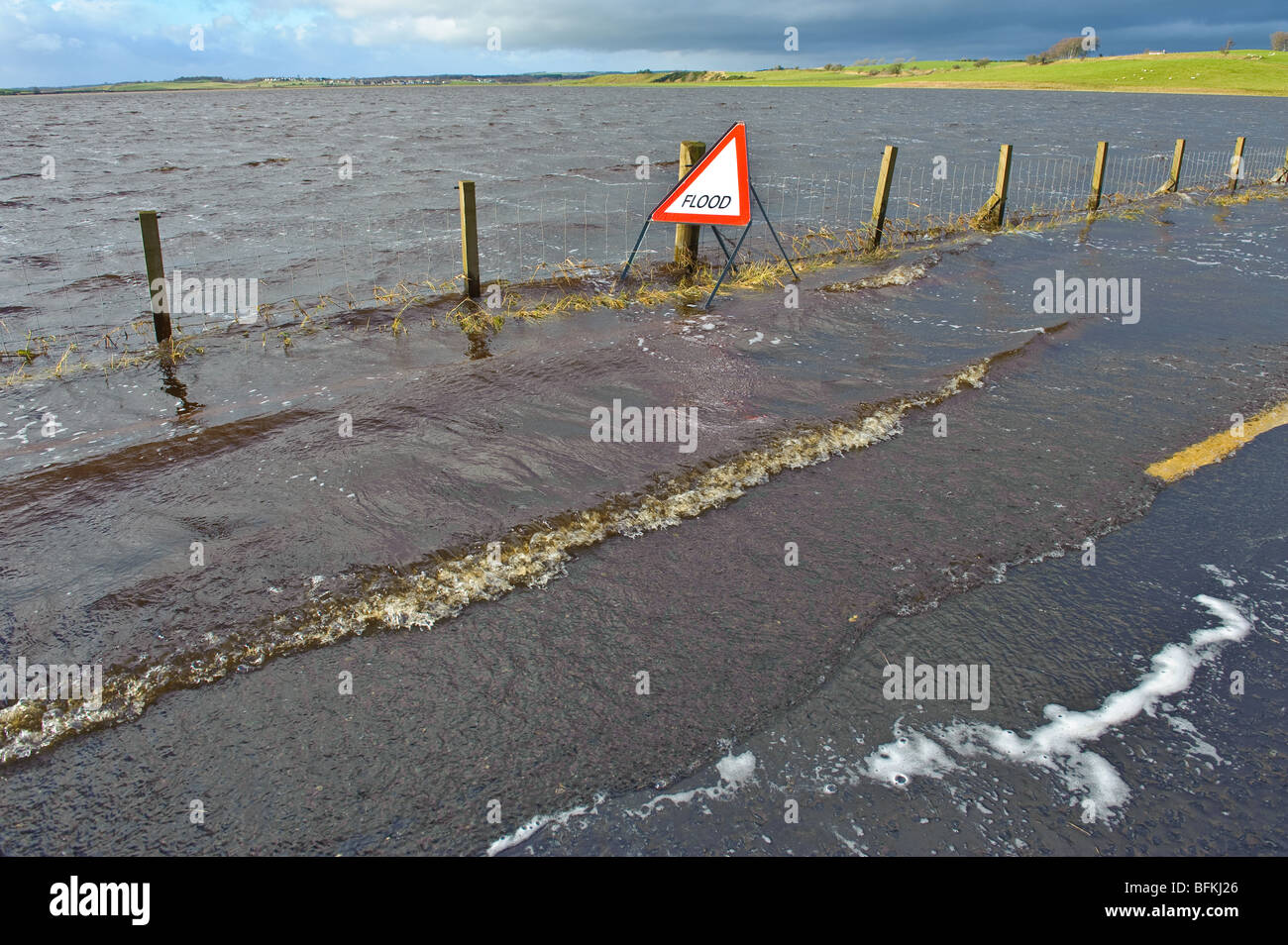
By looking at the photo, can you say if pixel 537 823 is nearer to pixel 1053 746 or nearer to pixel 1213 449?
pixel 1053 746

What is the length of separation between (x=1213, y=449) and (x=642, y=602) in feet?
19.9

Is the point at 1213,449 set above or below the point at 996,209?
below

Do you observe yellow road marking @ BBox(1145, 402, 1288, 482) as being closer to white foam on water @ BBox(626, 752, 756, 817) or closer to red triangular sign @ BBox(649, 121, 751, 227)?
white foam on water @ BBox(626, 752, 756, 817)

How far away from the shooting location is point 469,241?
11.9 m

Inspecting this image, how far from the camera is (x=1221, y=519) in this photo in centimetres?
638

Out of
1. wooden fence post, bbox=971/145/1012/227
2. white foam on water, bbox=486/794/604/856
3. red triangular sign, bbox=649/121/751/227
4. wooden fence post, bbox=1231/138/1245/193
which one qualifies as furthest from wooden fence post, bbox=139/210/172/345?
wooden fence post, bbox=1231/138/1245/193

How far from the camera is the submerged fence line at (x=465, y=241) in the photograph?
42.4ft

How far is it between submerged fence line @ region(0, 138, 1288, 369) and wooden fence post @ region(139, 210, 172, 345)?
0.11 feet

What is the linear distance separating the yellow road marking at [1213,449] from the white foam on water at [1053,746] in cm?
316

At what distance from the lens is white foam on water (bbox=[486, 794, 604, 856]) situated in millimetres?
3549

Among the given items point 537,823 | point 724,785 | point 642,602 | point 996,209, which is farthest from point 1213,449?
point 996,209

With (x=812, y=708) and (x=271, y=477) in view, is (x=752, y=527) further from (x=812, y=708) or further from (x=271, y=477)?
(x=271, y=477)

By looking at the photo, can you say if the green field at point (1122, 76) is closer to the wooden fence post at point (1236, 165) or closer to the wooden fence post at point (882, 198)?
the wooden fence post at point (1236, 165)
